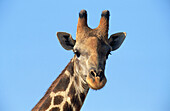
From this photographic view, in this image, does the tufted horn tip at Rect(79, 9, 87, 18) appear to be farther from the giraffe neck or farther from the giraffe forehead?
the giraffe neck

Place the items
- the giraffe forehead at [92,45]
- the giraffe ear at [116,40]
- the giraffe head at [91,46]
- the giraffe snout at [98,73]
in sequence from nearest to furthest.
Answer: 1. the giraffe snout at [98,73]
2. the giraffe head at [91,46]
3. the giraffe forehead at [92,45]
4. the giraffe ear at [116,40]

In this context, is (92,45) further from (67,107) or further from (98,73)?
(67,107)

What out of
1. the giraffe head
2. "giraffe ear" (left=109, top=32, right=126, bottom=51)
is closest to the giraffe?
the giraffe head

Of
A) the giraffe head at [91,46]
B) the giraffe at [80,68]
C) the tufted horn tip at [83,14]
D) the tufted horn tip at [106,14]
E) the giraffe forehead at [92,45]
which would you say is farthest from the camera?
the tufted horn tip at [106,14]

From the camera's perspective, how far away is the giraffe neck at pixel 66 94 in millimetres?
10539

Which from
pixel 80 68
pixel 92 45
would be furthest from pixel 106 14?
pixel 80 68

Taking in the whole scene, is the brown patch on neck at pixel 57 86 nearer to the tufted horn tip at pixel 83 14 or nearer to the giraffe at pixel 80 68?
the giraffe at pixel 80 68

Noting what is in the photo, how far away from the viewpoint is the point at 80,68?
10742 millimetres

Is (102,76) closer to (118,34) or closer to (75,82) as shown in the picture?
(75,82)

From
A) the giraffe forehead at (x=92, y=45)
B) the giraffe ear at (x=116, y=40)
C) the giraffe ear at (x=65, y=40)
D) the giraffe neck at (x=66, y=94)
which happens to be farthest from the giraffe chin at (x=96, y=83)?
the giraffe ear at (x=116, y=40)

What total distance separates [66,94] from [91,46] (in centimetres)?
198

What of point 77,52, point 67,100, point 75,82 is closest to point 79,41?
point 77,52

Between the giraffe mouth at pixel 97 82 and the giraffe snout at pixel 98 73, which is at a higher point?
the giraffe snout at pixel 98 73

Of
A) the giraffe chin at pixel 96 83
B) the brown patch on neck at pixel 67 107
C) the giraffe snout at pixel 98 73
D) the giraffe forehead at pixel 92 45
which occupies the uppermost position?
the giraffe forehead at pixel 92 45
